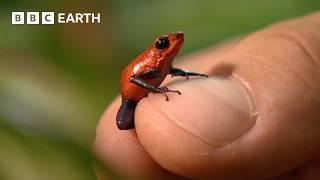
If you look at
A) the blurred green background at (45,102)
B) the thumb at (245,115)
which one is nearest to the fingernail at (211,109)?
the thumb at (245,115)

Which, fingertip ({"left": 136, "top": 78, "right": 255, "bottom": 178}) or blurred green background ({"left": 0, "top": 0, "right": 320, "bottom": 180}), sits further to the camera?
fingertip ({"left": 136, "top": 78, "right": 255, "bottom": 178})

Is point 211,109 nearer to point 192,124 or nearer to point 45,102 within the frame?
point 192,124

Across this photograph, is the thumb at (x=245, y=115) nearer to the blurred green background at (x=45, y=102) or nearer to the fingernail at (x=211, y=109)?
the fingernail at (x=211, y=109)

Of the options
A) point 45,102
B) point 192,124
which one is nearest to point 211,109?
point 192,124

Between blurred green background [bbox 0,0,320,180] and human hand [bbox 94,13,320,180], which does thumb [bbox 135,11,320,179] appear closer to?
human hand [bbox 94,13,320,180]

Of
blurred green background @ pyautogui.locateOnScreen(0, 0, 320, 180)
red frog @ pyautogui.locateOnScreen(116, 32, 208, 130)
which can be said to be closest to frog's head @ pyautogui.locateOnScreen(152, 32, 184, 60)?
red frog @ pyautogui.locateOnScreen(116, 32, 208, 130)

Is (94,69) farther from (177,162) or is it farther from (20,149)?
(177,162)

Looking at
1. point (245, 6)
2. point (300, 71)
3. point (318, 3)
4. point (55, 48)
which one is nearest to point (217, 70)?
point (300, 71)
